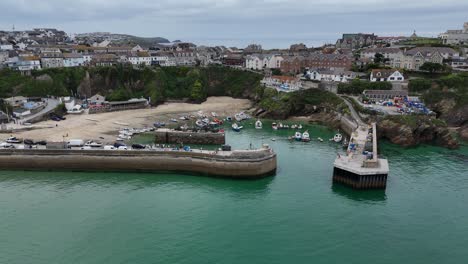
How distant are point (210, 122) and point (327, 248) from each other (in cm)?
3849

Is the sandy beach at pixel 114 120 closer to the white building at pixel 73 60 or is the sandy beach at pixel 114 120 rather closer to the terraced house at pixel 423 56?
the white building at pixel 73 60

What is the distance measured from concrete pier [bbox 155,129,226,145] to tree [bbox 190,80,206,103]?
28504 mm

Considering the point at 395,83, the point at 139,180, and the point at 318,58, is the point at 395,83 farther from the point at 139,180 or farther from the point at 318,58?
the point at 139,180

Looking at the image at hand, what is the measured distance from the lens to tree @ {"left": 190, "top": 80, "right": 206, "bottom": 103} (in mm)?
76562

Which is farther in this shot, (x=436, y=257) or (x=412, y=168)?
(x=412, y=168)

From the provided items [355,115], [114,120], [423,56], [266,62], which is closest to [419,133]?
[355,115]

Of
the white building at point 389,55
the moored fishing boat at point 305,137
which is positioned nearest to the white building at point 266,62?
the white building at point 389,55

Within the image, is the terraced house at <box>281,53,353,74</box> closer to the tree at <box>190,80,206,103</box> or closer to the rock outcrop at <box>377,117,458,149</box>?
the tree at <box>190,80,206,103</box>

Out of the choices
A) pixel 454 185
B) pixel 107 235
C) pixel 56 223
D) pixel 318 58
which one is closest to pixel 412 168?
pixel 454 185

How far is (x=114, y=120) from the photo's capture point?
58500 millimetres

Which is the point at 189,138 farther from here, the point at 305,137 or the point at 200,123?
the point at 305,137

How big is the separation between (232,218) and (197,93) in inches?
2065

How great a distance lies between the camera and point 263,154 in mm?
36656

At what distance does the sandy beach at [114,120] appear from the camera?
47.8 meters
